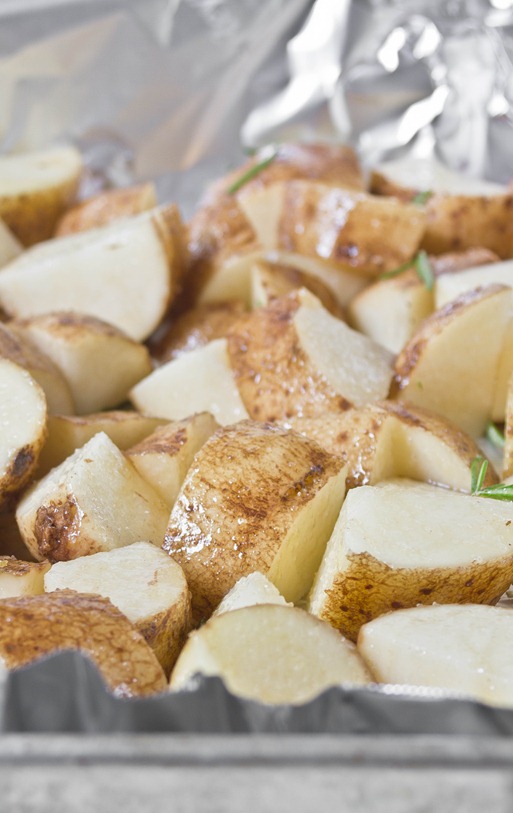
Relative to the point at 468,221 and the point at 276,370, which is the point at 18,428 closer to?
the point at 276,370

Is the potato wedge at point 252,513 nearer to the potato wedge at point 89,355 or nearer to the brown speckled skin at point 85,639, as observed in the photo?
the brown speckled skin at point 85,639

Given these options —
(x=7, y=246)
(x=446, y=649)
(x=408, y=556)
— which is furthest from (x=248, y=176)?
(x=446, y=649)

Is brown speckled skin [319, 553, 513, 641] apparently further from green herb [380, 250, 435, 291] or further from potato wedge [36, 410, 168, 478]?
green herb [380, 250, 435, 291]

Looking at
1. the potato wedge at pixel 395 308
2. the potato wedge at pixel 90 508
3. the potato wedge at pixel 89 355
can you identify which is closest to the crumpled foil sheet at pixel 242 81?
the potato wedge at pixel 395 308

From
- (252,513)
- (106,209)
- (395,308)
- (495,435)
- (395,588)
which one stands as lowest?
(495,435)

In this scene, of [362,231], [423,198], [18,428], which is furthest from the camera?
[423,198]

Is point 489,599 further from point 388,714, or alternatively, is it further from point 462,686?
point 388,714

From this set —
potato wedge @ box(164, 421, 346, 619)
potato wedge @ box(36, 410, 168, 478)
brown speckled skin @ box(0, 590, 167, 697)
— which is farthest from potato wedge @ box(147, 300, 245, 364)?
brown speckled skin @ box(0, 590, 167, 697)
